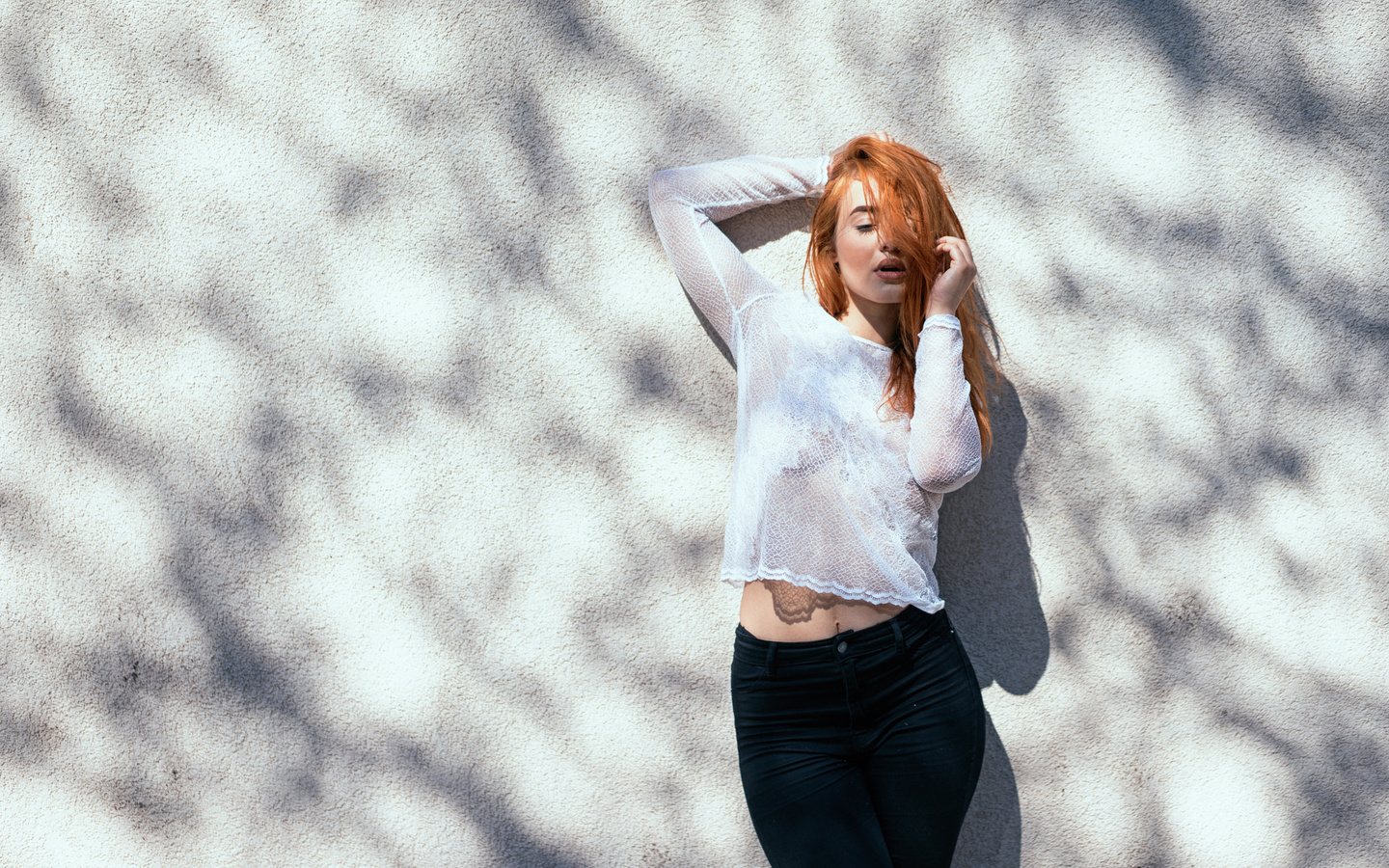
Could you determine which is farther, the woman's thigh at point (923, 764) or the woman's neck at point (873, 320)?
the woman's neck at point (873, 320)

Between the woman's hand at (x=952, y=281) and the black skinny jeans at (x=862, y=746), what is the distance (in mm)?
625

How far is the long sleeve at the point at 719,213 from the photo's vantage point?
5.98 feet

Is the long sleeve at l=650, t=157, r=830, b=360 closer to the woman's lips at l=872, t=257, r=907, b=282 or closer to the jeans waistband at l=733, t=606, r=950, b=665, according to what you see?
the woman's lips at l=872, t=257, r=907, b=282

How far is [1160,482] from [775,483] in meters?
1.00

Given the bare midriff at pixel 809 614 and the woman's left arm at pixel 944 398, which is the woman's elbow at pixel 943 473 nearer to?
the woman's left arm at pixel 944 398

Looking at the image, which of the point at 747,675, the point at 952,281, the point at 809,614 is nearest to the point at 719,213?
the point at 952,281

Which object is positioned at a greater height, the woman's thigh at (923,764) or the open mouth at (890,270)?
the open mouth at (890,270)

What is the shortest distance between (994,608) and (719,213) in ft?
3.77

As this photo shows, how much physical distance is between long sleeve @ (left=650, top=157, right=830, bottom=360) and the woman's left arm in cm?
35

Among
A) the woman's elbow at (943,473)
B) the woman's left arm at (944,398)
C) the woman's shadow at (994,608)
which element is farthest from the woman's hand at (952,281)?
the woman's shadow at (994,608)

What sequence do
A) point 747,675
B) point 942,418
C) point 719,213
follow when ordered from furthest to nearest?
1. point 719,213
2. point 747,675
3. point 942,418

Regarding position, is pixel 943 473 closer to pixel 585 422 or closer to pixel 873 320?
pixel 873 320

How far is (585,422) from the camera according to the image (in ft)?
6.66

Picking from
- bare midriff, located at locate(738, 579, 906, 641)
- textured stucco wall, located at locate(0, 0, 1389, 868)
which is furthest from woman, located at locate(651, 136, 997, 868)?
textured stucco wall, located at locate(0, 0, 1389, 868)
